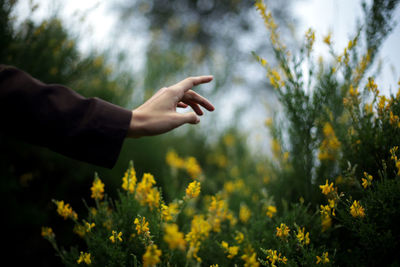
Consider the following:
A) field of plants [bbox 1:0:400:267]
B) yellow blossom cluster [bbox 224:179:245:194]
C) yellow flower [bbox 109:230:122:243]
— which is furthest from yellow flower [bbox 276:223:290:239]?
yellow blossom cluster [bbox 224:179:245:194]

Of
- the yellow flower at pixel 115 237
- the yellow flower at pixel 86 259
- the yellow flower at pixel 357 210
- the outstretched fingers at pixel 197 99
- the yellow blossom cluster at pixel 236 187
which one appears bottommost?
the yellow flower at pixel 86 259

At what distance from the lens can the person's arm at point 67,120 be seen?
0.93m

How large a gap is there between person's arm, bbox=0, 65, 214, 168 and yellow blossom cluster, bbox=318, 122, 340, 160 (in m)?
1.14

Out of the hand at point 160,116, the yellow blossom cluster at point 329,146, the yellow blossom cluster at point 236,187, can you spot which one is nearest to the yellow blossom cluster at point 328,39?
the yellow blossom cluster at point 329,146

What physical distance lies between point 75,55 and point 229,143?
2526 mm

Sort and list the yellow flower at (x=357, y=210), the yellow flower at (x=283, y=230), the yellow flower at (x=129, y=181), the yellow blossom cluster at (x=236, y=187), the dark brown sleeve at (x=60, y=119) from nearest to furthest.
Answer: the dark brown sleeve at (x=60, y=119), the yellow flower at (x=357, y=210), the yellow flower at (x=283, y=230), the yellow flower at (x=129, y=181), the yellow blossom cluster at (x=236, y=187)

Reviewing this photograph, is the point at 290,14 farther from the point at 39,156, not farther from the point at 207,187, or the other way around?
the point at 39,156

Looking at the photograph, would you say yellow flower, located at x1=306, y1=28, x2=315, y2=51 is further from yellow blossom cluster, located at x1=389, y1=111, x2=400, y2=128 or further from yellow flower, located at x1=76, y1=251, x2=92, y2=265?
yellow flower, located at x1=76, y1=251, x2=92, y2=265

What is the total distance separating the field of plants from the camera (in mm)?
1114

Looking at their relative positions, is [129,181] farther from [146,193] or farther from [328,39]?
[328,39]

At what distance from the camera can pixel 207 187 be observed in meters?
3.21

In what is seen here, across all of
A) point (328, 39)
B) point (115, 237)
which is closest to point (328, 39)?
point (328, 39)

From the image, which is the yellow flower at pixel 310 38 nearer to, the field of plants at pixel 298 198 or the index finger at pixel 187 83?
the field of plants at pixel 298 198

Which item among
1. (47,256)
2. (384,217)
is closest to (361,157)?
(384,217)
